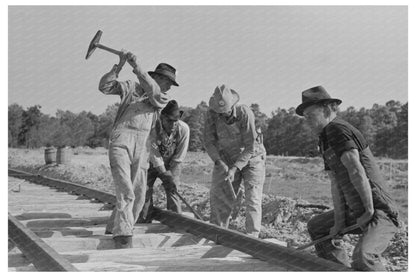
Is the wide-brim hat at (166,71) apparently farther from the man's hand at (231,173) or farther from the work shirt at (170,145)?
the man's hand at (231,173)

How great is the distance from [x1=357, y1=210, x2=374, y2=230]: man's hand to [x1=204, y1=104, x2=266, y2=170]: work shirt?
2.36 meters

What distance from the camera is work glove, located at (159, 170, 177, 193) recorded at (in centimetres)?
652

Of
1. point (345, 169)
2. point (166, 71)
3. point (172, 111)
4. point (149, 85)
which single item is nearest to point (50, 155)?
point (172, 111)

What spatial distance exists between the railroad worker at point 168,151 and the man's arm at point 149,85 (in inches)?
43.5

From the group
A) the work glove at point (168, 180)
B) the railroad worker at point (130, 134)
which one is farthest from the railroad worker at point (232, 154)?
the railroad worker at point (130, 134)

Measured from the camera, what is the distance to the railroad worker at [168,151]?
646 centimetres

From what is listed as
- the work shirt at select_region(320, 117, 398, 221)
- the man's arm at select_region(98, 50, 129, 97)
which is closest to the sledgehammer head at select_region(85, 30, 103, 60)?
the man's arm at select_region(98, 50, 129, 97)

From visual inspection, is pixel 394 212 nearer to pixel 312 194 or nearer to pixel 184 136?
pixel 184 136

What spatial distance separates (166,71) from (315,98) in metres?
1.96

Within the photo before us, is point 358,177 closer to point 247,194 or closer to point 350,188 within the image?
point 350,188

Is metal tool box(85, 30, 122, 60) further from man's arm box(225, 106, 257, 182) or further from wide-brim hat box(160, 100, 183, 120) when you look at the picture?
man's arm box(225, 106, 257, 182)

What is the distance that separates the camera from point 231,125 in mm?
6242

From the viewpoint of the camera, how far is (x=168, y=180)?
657 cm

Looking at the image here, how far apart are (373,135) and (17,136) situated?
38.1 meters
